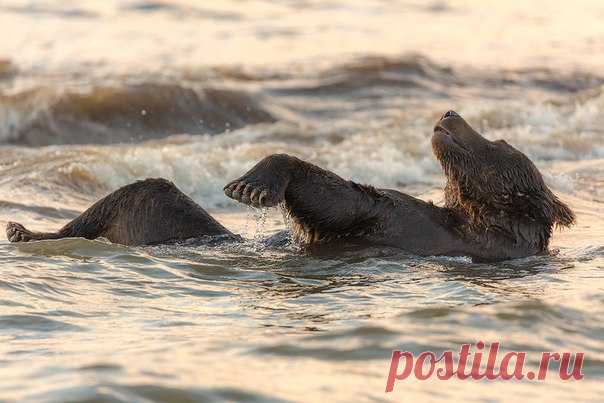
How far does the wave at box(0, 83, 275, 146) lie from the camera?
1684cm

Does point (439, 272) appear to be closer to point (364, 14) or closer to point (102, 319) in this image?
point (102, 319)

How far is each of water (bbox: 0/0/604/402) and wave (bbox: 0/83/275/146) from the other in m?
0.04

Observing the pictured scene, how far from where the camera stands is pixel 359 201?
8242 mm

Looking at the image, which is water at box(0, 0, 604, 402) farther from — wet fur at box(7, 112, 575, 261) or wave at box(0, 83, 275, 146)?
wet fur at box(7, 112, 575, 261)

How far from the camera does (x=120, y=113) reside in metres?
17.8

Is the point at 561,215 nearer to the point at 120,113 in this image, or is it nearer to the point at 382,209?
the point at 382,209

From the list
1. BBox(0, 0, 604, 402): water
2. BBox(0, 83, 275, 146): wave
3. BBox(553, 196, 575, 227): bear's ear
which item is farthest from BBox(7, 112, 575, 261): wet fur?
BBox(0, 83, 275, 146): wave

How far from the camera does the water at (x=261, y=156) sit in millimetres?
5805

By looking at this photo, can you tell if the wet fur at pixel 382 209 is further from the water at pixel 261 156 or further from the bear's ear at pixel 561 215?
the water at pixel 261 156

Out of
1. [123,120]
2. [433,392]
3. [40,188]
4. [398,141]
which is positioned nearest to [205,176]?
[40,188]

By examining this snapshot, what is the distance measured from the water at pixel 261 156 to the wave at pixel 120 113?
41 millimetres

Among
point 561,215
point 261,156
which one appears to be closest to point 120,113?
point 261,156

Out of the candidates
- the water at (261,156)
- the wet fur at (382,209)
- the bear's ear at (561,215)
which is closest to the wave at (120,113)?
the water at (261,156)

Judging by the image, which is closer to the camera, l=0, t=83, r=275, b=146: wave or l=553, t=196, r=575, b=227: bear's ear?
l=553, t=196, r=575, b=227: bear's ear
